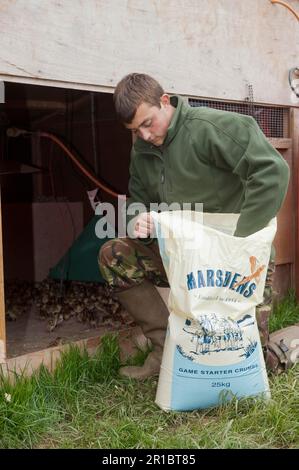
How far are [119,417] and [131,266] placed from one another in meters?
0.74

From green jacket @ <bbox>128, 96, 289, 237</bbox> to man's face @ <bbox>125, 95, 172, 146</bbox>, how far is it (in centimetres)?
3

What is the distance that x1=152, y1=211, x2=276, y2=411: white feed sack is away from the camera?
2502 mm

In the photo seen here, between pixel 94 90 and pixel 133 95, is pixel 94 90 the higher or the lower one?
the higher one

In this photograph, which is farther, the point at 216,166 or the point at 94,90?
the point at 94,90

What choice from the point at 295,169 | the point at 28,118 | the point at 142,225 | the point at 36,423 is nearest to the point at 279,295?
the point at 295,169

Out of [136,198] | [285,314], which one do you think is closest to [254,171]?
[136,198]

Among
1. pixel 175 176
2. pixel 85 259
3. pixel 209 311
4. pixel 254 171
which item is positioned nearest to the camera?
pixel 209 311

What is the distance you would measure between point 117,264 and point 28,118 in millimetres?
3278

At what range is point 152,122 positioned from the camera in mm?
2701

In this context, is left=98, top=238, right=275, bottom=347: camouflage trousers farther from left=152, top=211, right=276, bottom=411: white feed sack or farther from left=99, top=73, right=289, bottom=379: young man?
left=152, top=211, right=276, bottom=411: white feed sack

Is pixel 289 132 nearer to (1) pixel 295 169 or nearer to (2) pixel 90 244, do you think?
(1) pixel 295 169

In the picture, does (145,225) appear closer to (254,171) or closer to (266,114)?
(254,171)

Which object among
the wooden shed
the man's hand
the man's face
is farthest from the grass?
the man's face

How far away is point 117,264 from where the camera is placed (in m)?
3.01
